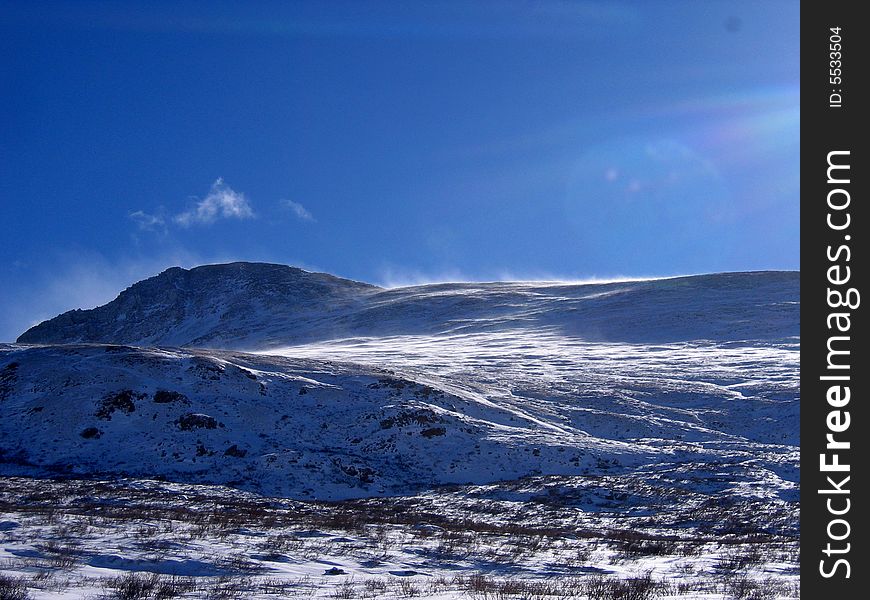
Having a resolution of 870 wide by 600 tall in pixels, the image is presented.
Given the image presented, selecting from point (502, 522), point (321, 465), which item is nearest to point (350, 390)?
point (321, 465)

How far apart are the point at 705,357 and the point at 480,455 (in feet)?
102

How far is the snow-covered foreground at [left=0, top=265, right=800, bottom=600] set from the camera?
12.2 metres

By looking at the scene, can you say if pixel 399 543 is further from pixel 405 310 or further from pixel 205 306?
pixel 205 306

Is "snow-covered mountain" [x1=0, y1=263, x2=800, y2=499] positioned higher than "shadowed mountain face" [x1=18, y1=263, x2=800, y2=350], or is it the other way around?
"shadowed mountain face" [x1=18, y1=263, x2=800, y2=350]

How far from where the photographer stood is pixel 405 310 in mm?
96312

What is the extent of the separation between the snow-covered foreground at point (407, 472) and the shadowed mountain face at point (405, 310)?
359 inches

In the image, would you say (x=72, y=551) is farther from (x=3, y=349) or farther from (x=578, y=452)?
(x=3, y=349)

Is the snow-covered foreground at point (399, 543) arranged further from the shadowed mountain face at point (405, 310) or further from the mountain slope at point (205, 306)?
the mountain slope at point (205, 306)
